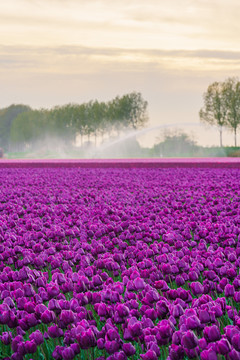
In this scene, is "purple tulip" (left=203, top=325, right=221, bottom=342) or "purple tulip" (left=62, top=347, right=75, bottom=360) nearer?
"purple tulip" (left=203, top=325, right=221, bottom=342)

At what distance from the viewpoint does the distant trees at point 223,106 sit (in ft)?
188

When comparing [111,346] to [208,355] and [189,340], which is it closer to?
[189,340]

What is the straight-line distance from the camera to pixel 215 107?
5862 cm

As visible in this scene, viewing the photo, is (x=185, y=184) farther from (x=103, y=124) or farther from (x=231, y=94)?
(x=103, y=124)

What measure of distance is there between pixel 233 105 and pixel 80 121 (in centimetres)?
2843

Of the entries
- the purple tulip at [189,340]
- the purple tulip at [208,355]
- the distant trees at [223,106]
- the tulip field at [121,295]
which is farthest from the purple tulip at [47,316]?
the distant trees at [223,106]

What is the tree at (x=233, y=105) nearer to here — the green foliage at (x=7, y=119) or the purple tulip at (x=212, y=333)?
the purple tulip at (x=212, y=333)

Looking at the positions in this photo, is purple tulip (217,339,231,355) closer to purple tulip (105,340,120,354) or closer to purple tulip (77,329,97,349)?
purple tulip (105,340,120,354)

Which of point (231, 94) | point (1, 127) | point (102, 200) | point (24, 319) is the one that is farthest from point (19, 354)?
point (1, 127)

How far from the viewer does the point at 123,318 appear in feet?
9.89

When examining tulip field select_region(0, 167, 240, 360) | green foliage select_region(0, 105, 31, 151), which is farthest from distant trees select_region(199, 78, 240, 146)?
green foliage select_region(0, 105, 31, 151)

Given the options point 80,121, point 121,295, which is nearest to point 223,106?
point 80,121

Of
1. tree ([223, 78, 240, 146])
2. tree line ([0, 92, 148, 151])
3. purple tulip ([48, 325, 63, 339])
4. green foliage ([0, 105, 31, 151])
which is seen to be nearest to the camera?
purple tulip ([48, 325, 63, 339])

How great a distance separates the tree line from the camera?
6856 cm
